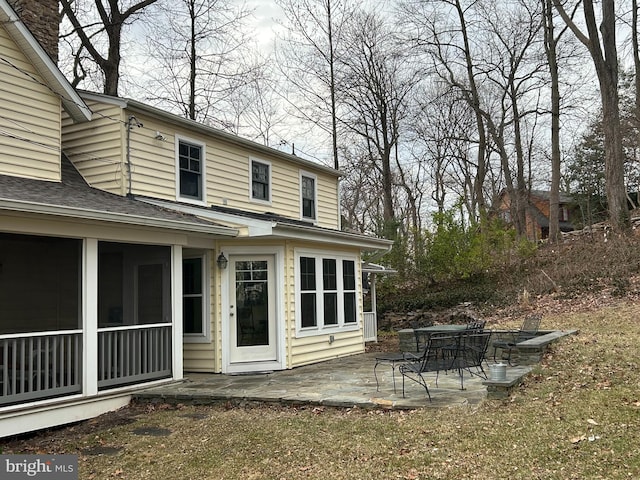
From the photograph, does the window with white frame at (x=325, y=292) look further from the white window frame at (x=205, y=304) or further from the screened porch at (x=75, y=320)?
the screened porch at (x=75, y=320)

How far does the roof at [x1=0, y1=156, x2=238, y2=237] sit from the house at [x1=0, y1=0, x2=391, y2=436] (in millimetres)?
31

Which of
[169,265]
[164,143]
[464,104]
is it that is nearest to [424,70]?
[464,104]

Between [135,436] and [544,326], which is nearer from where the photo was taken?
[135,436]

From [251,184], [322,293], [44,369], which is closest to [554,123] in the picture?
[251,184]

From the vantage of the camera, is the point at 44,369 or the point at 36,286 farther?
the point at 36,286

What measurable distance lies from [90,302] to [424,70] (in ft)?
75.6

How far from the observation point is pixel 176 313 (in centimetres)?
920

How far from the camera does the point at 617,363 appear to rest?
26.5ft

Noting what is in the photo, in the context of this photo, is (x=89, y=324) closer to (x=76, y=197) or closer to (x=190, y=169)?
(x=76, y=197)

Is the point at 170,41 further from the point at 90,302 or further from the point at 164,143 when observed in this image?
the point at 90,302

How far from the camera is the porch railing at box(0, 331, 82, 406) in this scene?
6992mm

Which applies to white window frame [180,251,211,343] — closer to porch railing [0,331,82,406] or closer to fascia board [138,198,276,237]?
fascia board [138,198,276,237]

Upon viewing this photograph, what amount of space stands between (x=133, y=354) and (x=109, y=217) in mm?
2189

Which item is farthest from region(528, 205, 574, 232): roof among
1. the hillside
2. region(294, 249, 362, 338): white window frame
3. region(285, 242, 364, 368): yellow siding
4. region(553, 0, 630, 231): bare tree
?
region(285, 242, 364, 368): yellow siding
